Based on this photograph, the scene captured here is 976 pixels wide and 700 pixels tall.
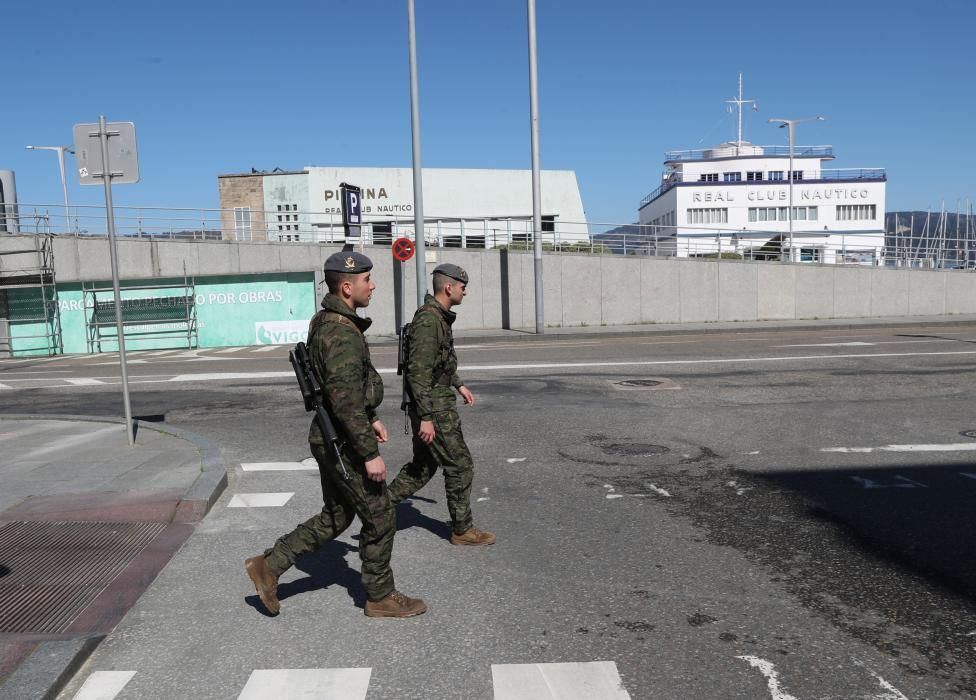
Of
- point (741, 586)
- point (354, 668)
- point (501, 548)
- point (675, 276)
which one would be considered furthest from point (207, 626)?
point (675, 276)

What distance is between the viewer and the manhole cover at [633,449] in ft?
26.4

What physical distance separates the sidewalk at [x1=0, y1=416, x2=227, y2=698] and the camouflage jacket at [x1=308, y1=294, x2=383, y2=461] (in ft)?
5.09

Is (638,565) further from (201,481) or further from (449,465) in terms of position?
(201,481)

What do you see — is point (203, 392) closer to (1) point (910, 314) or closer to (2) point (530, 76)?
(2) point (530, 76)

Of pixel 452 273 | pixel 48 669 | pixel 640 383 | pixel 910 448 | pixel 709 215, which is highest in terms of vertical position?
pixel 709 215

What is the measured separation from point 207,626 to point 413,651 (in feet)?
3.68

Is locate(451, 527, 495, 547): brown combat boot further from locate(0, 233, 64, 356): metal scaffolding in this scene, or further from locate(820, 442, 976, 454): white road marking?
locate(0, 233, 64, 356): metal scaffolding

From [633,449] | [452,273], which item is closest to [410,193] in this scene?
[633,449]

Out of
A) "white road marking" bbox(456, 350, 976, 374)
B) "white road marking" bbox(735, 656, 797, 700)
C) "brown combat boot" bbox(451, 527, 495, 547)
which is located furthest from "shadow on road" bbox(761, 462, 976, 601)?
"white road marking" bbox(456, 350, 976, 374)

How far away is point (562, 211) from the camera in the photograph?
37.3 meters

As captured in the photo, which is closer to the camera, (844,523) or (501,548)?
→ (501,548)

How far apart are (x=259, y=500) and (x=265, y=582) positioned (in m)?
2.49

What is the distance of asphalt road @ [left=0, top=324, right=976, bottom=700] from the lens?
362 cm

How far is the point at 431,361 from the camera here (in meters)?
5.11
